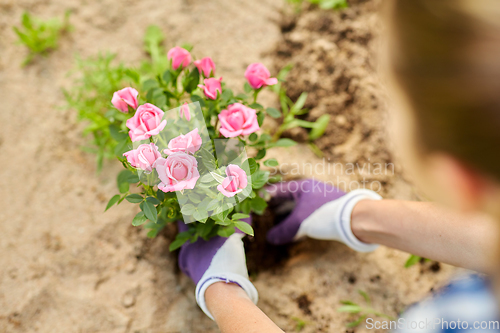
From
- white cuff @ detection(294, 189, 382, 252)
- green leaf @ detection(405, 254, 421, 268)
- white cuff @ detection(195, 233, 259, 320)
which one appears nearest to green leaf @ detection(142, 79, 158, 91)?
white cuff @ detection(195, 233, 259, 320)

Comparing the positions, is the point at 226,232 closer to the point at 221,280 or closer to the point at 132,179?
the point at 221,280

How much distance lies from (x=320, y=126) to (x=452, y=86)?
3.71ft

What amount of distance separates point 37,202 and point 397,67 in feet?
5.01

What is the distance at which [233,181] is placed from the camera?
0.69m

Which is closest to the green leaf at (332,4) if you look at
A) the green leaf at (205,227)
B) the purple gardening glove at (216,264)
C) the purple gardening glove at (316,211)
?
the purple gardening glove at (316,211)

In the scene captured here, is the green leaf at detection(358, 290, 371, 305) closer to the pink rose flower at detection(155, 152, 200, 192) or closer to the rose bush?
the rose bush

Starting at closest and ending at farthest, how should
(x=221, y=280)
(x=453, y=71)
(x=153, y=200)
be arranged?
(x=453, y=71)
(x=153, y=200)
(x=221, y=280)

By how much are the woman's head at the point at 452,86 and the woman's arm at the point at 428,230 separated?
1.79 ft

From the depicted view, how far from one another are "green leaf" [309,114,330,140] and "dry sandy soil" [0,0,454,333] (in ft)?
0.16

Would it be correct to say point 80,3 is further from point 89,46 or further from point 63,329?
point 63,329

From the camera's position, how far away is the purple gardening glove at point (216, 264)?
1.05 metres

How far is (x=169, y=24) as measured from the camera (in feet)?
5.98

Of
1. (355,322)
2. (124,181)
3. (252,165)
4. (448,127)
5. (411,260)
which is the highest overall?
(448,127)

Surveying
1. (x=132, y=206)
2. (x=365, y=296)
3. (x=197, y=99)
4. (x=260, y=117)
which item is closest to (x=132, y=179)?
(x=197, y=99)
